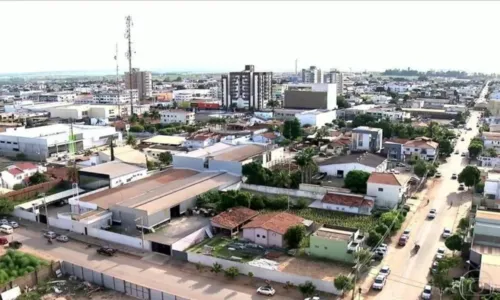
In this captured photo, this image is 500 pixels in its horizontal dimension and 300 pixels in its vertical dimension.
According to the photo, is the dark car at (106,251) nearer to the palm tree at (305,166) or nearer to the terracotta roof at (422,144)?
the palm tree at (305,166)

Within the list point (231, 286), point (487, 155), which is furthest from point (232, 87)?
point (231, 286)

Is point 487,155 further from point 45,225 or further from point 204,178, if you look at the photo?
point 45,225

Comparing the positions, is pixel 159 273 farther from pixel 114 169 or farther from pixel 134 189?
pixel 114 169

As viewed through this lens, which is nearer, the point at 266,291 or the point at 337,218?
the point at 266,291

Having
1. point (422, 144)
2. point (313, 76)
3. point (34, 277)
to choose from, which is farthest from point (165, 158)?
point (313, 76)

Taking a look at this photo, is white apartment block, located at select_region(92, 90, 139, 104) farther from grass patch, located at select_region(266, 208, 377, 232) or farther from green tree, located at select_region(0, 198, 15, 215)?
grass patch, located at select_region(266, 208, 377, 232)

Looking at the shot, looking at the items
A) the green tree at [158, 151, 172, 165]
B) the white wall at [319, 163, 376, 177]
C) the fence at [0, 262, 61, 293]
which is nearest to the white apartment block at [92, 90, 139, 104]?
the green tree at [158, 151, 172, 165]
